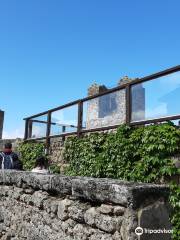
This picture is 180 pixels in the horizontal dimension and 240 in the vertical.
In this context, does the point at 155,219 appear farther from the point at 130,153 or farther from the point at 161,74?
the point at 161,74

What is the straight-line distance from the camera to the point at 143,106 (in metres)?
6.39

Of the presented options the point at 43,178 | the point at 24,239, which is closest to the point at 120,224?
the point at 43,178

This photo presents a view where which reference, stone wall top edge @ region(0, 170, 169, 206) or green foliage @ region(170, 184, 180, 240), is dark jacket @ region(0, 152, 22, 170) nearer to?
stone wall top edge @ region(0, 170, 169, 206)

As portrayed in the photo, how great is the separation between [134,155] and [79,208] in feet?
9.88

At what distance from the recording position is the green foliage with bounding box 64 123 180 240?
17.4 ft

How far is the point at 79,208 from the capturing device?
3121 mm

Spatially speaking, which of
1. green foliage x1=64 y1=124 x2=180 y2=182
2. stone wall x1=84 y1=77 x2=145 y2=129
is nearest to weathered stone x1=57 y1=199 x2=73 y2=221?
green foliage x1=64 y1=124 x2=180 y2=182

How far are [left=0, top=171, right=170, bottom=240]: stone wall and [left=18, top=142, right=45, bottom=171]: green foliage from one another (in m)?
5.00

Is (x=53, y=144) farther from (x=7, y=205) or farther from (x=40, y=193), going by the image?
(x=40, y=193)

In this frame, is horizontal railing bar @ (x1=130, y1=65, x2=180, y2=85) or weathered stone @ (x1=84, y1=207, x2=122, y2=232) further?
horizontal railing bar @ (x1=130, y1=65, x2=180, y2=85)

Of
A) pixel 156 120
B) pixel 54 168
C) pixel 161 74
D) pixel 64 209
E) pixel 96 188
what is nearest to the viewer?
pixel 96 188

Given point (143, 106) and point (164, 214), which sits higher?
point (143, 106)

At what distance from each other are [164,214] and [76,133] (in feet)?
18.7

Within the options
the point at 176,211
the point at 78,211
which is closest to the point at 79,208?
the point at 78,211
